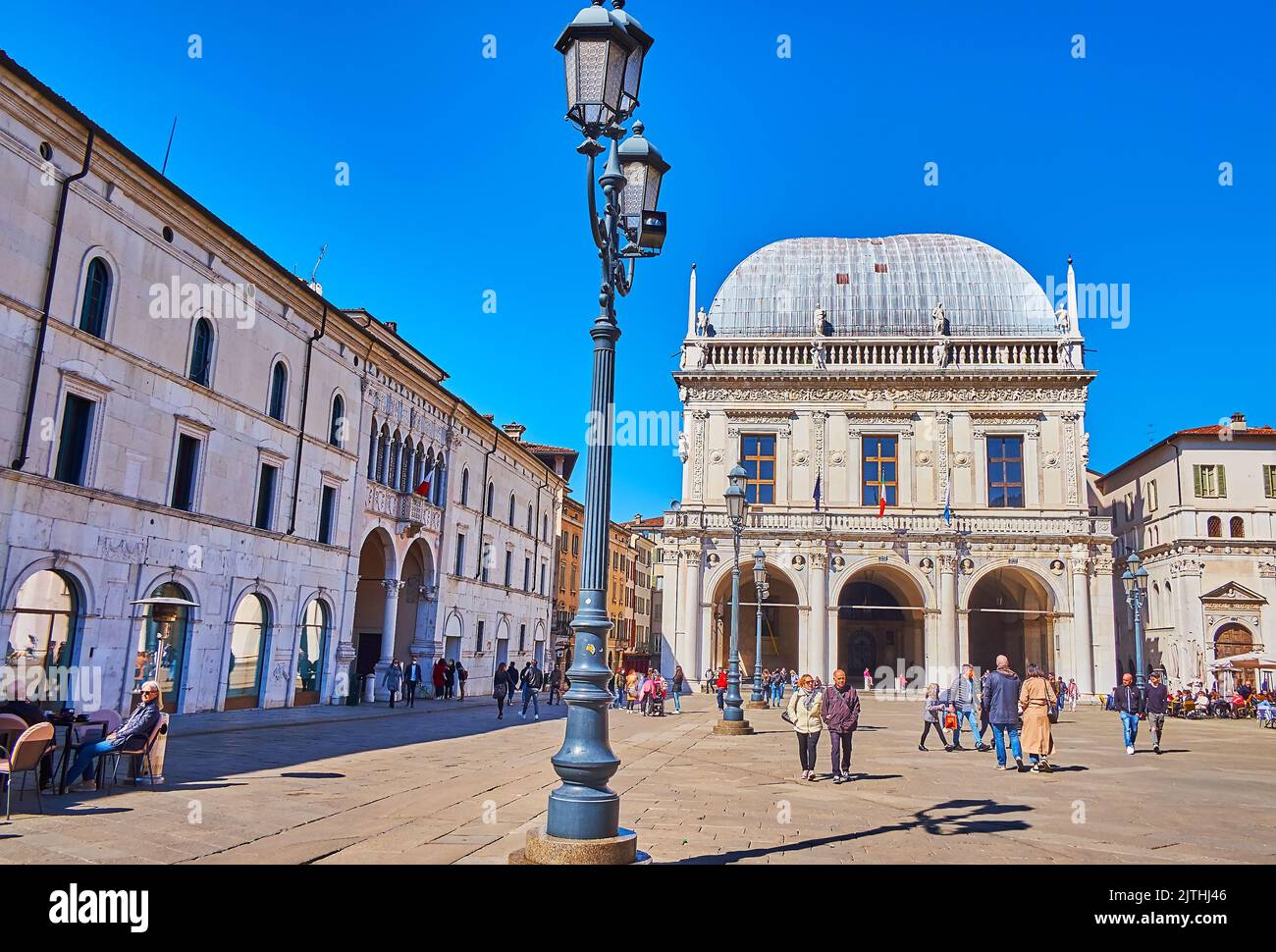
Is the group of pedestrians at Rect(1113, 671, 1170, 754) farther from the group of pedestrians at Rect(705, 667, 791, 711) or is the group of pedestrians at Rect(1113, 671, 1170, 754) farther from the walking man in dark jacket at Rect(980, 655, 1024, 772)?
the group of pedestrians at Rect(705, 667, 791, 711)

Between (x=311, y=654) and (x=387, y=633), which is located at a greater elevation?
(x=387, y=633)

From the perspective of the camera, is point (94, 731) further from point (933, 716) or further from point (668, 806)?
point (933, 716)

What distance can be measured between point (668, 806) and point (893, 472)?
3746cm

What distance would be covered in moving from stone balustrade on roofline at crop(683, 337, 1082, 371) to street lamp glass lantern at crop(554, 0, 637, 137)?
130 feet

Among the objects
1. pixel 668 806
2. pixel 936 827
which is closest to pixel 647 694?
pixel 668 806

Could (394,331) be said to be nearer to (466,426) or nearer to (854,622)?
(466,426)

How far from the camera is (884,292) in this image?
4891 cm

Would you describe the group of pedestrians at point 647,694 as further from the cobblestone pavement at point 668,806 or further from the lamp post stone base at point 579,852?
the lamp post stone base at point 579,852

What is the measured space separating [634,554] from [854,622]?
99.0 ft

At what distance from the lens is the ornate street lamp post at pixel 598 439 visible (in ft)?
21.3

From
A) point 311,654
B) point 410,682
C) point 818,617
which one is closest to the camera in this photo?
point 311,654

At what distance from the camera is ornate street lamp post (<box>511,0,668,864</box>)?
6484 millimetres

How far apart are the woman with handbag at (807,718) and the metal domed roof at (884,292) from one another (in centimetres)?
3570
